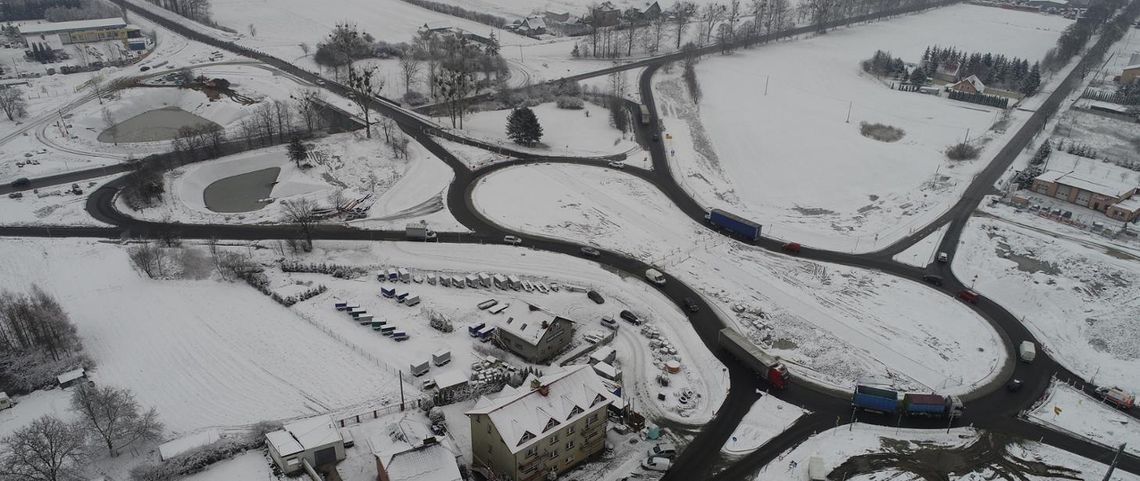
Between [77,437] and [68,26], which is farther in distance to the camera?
[68,26]

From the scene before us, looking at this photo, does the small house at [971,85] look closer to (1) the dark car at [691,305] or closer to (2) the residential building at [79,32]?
(1) the dark car at [691,305]

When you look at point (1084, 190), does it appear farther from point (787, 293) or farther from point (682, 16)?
point (682, 16)

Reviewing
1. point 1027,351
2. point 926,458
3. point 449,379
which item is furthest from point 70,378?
point 1027,351

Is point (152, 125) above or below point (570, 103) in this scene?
below

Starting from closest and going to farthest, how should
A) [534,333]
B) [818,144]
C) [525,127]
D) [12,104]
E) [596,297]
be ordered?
[534,333] → [596,297] → [525,127] → [12,104] → [818,144]

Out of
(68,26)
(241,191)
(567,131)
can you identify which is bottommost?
(241,191)

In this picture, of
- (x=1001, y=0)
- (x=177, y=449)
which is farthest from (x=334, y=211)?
(x=1001, y=0)

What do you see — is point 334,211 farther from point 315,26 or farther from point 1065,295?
point 315,26
